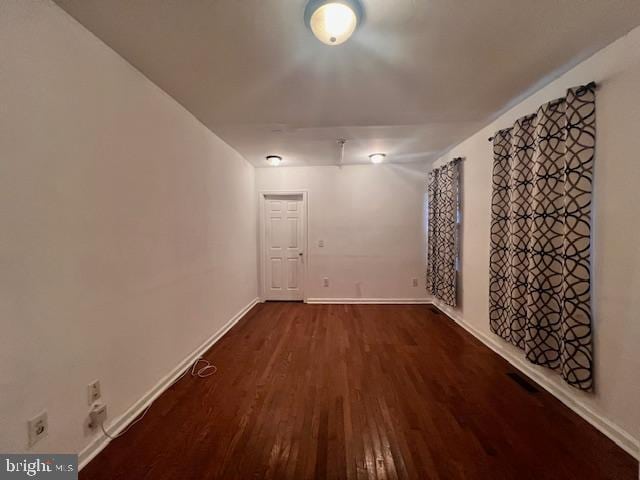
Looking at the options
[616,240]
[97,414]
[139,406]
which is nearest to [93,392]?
[97,414]

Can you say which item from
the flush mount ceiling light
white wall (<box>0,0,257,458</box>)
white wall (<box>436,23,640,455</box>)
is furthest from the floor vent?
white wall (<box>0,0,257,458</box>)

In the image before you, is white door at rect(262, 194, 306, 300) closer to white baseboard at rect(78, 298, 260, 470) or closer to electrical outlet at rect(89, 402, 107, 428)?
white baseboard at rect(78, 298, 260, 470)

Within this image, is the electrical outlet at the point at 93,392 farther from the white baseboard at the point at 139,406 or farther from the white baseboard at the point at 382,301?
the white baseboard at the point at 382,301

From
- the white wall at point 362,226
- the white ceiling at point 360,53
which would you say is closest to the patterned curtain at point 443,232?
the white wall at point 362,226

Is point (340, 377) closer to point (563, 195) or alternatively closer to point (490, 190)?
point (563, 195)

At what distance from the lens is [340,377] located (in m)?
2.00

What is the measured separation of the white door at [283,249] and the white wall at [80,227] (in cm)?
209

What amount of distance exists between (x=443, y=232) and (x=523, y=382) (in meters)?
1.92

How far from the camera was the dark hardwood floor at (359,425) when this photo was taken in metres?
1.23

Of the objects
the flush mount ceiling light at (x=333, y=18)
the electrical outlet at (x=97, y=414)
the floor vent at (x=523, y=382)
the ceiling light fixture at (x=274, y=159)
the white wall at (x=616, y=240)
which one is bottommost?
the floor vent at (x=523, y=382)

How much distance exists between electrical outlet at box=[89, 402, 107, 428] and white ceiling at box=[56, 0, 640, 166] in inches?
81.7

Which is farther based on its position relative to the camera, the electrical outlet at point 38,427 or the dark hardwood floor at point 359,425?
the dark hardwood floor at point 359,425

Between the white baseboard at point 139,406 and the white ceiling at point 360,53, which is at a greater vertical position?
the white ceiling at point 360,53

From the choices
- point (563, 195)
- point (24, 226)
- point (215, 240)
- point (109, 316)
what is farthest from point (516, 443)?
point (215, 240)
